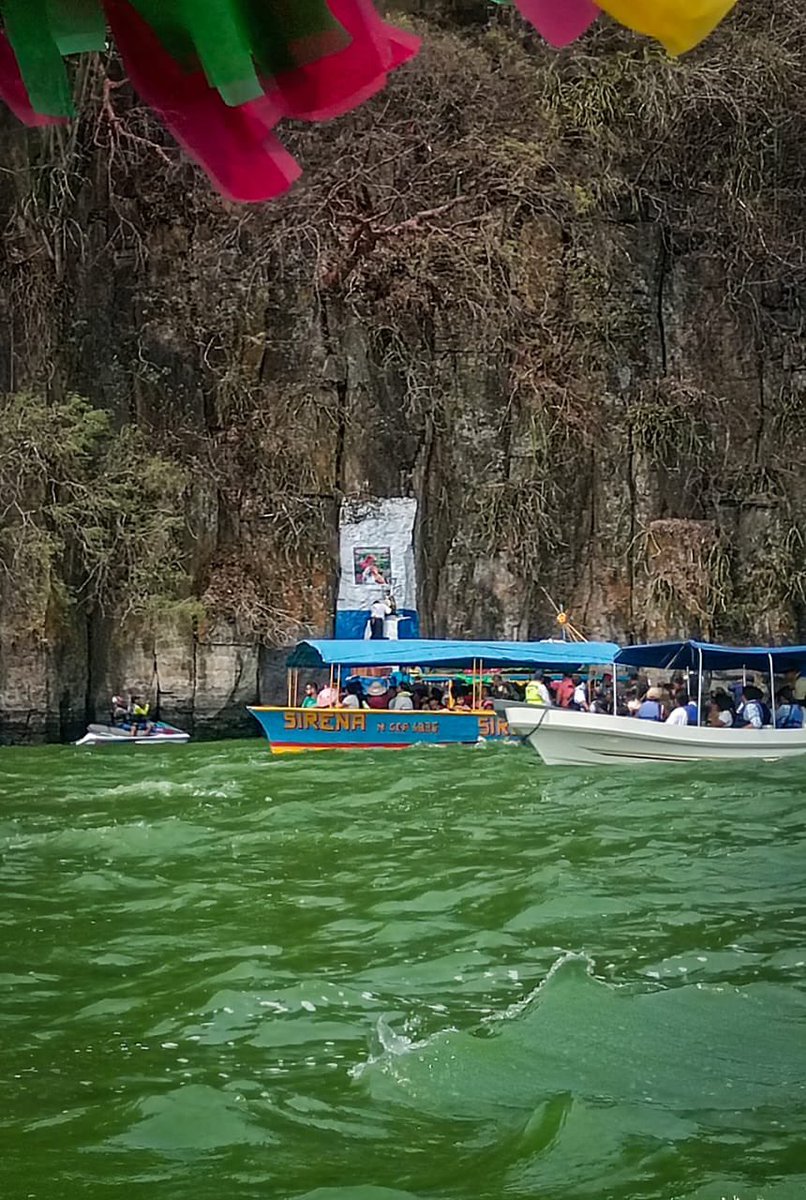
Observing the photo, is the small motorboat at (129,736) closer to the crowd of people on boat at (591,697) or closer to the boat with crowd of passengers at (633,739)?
the crowd of people on boat at (591,697)

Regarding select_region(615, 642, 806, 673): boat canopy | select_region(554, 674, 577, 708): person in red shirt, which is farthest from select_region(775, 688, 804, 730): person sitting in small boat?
select_region(554, 674, 577, 708): person in red shirt

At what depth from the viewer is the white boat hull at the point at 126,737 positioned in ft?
50.0

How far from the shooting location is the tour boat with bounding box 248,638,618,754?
14586 mm

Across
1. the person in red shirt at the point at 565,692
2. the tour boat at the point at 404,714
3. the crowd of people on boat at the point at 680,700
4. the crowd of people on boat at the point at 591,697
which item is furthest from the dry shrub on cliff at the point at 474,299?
the tour boat at the point at 404,714

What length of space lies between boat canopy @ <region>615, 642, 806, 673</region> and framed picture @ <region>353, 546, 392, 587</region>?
3784mm

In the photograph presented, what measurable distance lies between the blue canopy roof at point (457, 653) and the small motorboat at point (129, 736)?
208cm

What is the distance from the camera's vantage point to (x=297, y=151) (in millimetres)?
18656

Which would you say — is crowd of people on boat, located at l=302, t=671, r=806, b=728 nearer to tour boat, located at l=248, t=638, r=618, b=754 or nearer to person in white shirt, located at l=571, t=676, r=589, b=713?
person in white shirt, located at l=571, t=676, r=589, b=713

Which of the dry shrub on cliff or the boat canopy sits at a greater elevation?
the dry shrub on cliff

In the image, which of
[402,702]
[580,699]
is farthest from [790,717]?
[402,702]

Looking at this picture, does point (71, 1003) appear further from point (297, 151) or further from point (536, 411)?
point (297, 151)

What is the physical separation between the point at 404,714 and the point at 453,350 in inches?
241

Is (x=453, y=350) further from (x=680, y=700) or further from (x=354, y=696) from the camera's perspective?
(x=680, y=700)

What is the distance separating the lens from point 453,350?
1834 cm
